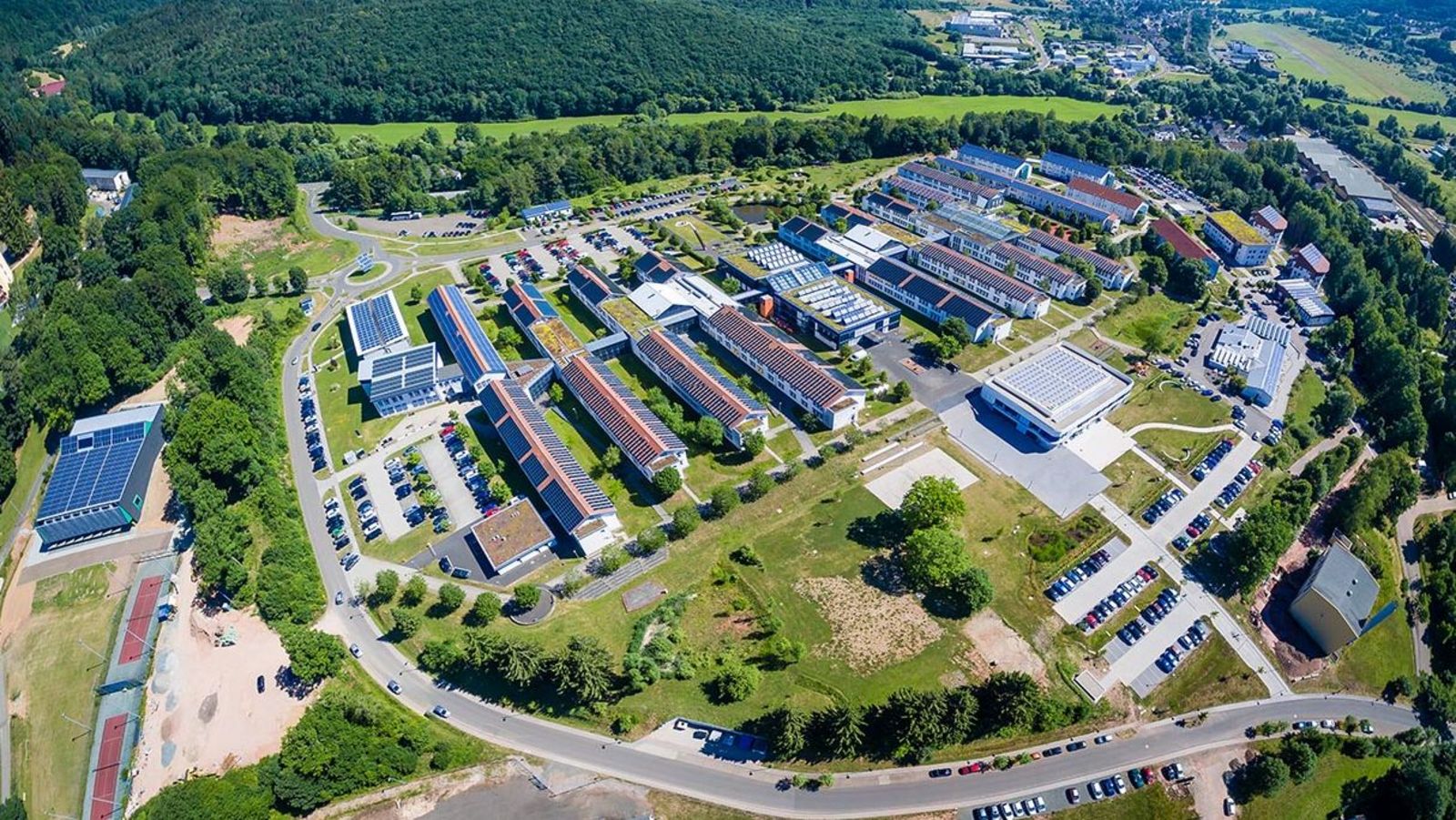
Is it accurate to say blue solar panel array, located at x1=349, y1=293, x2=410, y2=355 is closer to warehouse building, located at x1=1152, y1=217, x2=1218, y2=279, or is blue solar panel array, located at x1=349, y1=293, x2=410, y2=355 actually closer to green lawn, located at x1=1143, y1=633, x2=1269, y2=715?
green lawn, located at x1=1143, y1=633, x2=1269, y2=715

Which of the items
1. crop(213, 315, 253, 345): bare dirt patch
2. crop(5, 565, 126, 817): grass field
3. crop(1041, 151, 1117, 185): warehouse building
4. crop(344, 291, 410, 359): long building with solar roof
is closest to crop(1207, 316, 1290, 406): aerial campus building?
crop(1041, 151, 1117, 185): warehouse building

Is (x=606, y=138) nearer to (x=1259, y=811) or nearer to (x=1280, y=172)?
(x=1280, y=172)

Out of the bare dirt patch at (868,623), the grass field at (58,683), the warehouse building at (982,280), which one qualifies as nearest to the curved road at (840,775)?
the bare dirt patch at (868,623)

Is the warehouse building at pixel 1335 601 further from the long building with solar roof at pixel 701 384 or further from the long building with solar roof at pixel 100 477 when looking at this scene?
the long building with solar roof at pixel 100 477

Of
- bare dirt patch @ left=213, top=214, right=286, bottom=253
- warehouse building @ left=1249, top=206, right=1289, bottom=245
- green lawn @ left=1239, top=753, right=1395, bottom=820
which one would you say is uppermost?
bare dirt patch @ left=213, top=214, right=286, bottom=253

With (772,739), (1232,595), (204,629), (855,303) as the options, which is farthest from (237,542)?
(1232,595)

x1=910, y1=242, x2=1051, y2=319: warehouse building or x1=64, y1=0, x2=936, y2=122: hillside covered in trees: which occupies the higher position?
x1=64, y1=0, x2=936, y2=122: hillside covered in trees

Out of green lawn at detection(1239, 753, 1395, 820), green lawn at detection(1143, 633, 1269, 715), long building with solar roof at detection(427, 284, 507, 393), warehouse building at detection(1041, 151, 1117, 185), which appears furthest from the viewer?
warehouse building at detection(1041, 151, 1117, 185)
